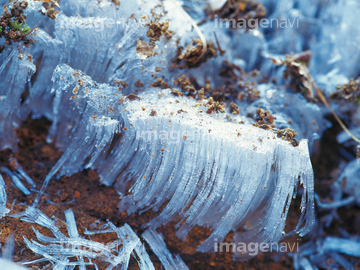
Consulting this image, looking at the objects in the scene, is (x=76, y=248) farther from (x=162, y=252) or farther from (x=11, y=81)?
(x=11, y=81)

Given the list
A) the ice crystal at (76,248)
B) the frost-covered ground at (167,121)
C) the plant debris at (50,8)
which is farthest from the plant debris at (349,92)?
the plant debris at (50,8)

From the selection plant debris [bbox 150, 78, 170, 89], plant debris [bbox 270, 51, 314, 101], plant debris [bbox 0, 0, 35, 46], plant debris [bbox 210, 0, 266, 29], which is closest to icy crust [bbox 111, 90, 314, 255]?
plant debris [bbox 150, 78, 170, 89]

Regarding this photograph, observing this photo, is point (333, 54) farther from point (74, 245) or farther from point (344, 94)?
point (74, 245)

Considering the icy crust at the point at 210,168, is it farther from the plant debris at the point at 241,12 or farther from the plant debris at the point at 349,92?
the plant debris at the point at 241,12

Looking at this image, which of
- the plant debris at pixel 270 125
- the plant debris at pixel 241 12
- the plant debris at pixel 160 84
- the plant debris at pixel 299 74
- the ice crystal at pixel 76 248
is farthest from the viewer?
the plant debris at pixel 241 12

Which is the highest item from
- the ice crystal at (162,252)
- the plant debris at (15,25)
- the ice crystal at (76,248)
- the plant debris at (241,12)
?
the plant debris at (241,12)

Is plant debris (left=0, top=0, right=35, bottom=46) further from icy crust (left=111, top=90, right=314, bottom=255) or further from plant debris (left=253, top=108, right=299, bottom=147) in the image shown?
plant debris (left=253, top=108, right=299, bottom=147)

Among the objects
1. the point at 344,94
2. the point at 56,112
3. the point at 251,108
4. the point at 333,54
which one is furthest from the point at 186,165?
the point at 333,54
